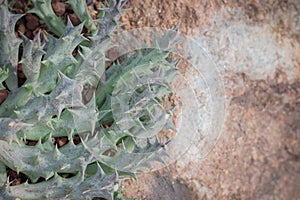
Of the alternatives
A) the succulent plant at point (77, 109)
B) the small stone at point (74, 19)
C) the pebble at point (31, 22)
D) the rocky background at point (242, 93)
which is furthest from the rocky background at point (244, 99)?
the pebble at point (31, 22)

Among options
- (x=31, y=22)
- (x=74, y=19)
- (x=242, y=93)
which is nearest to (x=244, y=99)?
(x=242, y=93)

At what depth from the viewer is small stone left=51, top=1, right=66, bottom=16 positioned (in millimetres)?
2926

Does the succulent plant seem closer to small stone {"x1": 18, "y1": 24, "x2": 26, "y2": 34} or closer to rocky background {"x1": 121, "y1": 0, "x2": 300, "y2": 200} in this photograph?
small stone {"x1": 18, "y1": 24, "x2": 26, "y2": 34}

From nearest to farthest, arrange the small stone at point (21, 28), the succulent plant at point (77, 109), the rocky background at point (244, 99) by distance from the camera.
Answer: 1. the succulent plant at point (77, 109)
2. the small stone at point (21, 28)
3. the rocky background at point (244, 99)

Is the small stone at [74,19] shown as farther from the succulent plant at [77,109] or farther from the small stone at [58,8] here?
the succulent plant at [77,109]

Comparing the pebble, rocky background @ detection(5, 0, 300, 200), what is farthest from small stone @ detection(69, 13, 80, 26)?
the pebble

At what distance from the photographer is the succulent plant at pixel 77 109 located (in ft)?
7.40

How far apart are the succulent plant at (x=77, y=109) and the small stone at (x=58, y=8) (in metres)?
0.22

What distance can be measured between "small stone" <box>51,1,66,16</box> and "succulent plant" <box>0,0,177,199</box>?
22 centimetres

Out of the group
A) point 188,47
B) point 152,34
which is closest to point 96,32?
point 152,34

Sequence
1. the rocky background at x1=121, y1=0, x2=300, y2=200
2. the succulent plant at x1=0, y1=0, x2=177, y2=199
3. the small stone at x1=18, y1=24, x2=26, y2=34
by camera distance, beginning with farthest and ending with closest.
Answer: the rocky background at x1=121, y1=0, x2=300, y2=200 → the small stone at x1=18, y1=24, x2=26, y2=34 → the succulent plant at x1=0, y1=0, x2=177, y2=199

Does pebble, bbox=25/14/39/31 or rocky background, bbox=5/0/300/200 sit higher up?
pebble, bbox=25/14/39/31

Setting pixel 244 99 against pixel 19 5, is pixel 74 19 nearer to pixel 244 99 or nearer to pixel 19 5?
pixel 19 5

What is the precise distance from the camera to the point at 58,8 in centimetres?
293
